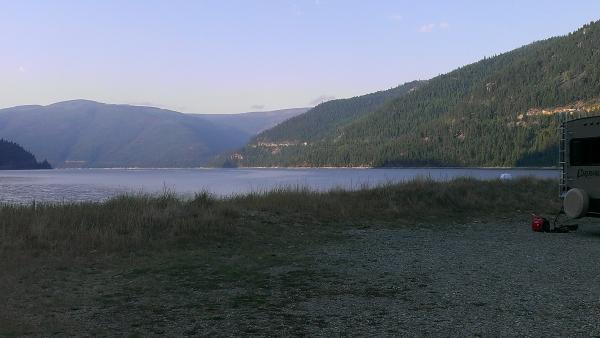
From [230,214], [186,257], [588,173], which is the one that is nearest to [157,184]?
[230,214]

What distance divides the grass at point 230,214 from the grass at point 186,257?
2.0 inches

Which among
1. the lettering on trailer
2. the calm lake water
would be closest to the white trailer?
the lettering on trailer

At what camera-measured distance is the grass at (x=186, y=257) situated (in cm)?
679

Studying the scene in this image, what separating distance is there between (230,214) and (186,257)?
16.2ft

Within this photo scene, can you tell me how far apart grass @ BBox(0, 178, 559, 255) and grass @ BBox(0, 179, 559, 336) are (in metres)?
0.05

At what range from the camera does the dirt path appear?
633cm

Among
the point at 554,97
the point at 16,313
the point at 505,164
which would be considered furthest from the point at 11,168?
the point at 16,313

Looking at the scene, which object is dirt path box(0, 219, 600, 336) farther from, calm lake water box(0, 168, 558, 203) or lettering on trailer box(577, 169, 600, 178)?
calm lake water box(0, 168, 558, 203)

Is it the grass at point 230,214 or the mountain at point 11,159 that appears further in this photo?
the mountain at point 11,159

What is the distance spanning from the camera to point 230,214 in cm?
1650

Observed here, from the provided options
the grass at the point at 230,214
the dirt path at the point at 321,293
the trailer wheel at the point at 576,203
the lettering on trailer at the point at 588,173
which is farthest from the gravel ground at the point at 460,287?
the grass at the point at 230,214

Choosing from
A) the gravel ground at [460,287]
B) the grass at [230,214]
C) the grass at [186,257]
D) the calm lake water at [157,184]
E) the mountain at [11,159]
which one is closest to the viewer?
the gravel ground at [460,287]

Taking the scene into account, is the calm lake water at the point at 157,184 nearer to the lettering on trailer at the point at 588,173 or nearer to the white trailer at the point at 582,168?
the white trailer at the point at 582,168

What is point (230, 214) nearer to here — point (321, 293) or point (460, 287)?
point (321, 293)
